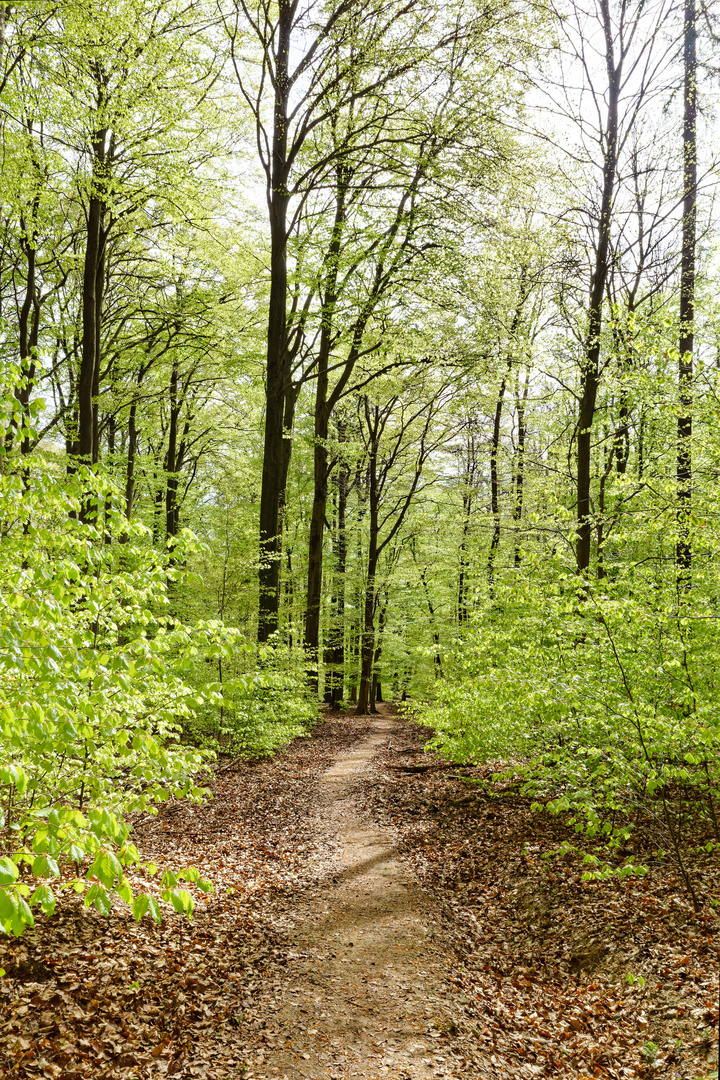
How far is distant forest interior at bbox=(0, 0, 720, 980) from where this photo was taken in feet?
14.5

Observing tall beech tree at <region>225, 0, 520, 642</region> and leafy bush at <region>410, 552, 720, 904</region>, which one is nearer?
leafy bush at <region>410, 552, 720, 904</region>

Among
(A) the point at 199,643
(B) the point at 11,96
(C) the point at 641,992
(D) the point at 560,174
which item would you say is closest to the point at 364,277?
(D) the point at 560,174

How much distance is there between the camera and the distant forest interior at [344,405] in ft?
14.5

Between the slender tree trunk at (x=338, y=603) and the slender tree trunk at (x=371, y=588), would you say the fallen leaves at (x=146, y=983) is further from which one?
the slender tree trunk at (x=338, y=603)

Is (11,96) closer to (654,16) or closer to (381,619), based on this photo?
(654,16)

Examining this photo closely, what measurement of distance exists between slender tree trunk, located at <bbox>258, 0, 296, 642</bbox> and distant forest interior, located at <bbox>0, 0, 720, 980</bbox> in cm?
7

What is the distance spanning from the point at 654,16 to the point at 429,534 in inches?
691

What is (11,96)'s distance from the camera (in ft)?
30.1

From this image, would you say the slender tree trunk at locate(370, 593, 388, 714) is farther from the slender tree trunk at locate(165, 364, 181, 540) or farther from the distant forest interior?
the slender tree trunk at locate(165, 364, 181, 540)

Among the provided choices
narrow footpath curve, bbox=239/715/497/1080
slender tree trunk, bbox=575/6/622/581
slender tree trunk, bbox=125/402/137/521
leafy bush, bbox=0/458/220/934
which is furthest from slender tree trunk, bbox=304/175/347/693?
leafy bush, bbox=0/458/220/934

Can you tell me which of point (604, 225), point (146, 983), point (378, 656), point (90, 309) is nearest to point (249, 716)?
point (146, 983)

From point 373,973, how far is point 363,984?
0.19m

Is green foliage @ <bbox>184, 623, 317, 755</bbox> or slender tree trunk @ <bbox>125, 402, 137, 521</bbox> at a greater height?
slender tree trunk @ <bbox>125, 402, 137, 521</bbox>

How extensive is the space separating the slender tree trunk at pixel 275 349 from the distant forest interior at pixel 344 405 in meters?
0.07
